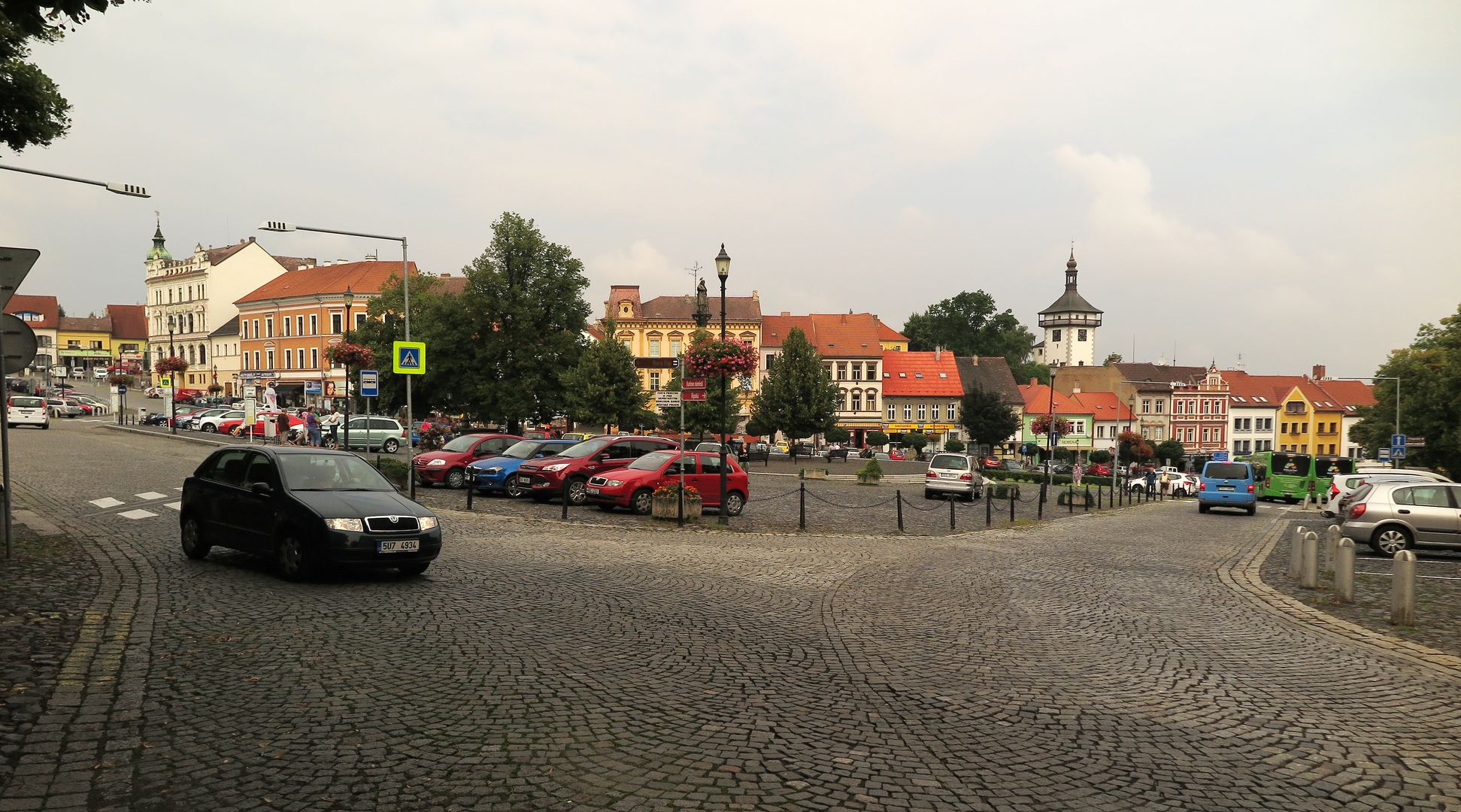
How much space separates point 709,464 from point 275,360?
8639 centimetres

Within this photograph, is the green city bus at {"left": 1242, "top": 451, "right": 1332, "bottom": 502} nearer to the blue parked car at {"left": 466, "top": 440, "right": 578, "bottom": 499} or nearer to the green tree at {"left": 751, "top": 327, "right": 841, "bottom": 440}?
the green tree at {"left": 751, "top": 327, "right": 841, "bottom": 440}

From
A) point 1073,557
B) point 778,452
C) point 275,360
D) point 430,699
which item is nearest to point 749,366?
point 1073,557

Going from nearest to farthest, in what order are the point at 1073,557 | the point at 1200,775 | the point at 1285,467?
the point at 1200,775, the point at 1073,557, the point at 1285,467

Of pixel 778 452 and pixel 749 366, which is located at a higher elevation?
pixel 749 366

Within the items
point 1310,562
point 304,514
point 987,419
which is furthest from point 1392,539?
point 987,419

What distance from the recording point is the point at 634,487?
21.4m

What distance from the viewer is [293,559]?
10750 mm

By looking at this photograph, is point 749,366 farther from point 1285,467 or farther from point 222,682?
point 1285,467

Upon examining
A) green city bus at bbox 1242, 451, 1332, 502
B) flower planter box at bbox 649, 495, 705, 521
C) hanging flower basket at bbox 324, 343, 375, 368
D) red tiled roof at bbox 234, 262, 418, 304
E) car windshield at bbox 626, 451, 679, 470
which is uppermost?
red tiled roof at bbox 234, 262, 418, 304

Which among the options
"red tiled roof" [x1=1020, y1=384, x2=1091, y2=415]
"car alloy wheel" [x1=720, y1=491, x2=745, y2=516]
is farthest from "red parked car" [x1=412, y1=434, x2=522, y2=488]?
"red tiled roof" [x1=1020, y1=384, x2=1091, y2=415]

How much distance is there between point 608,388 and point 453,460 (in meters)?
29.0

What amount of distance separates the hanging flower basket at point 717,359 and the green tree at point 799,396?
138ft

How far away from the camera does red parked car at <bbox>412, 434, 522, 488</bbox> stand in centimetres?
2591

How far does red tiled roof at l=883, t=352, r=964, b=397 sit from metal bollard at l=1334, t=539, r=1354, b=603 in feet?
272
